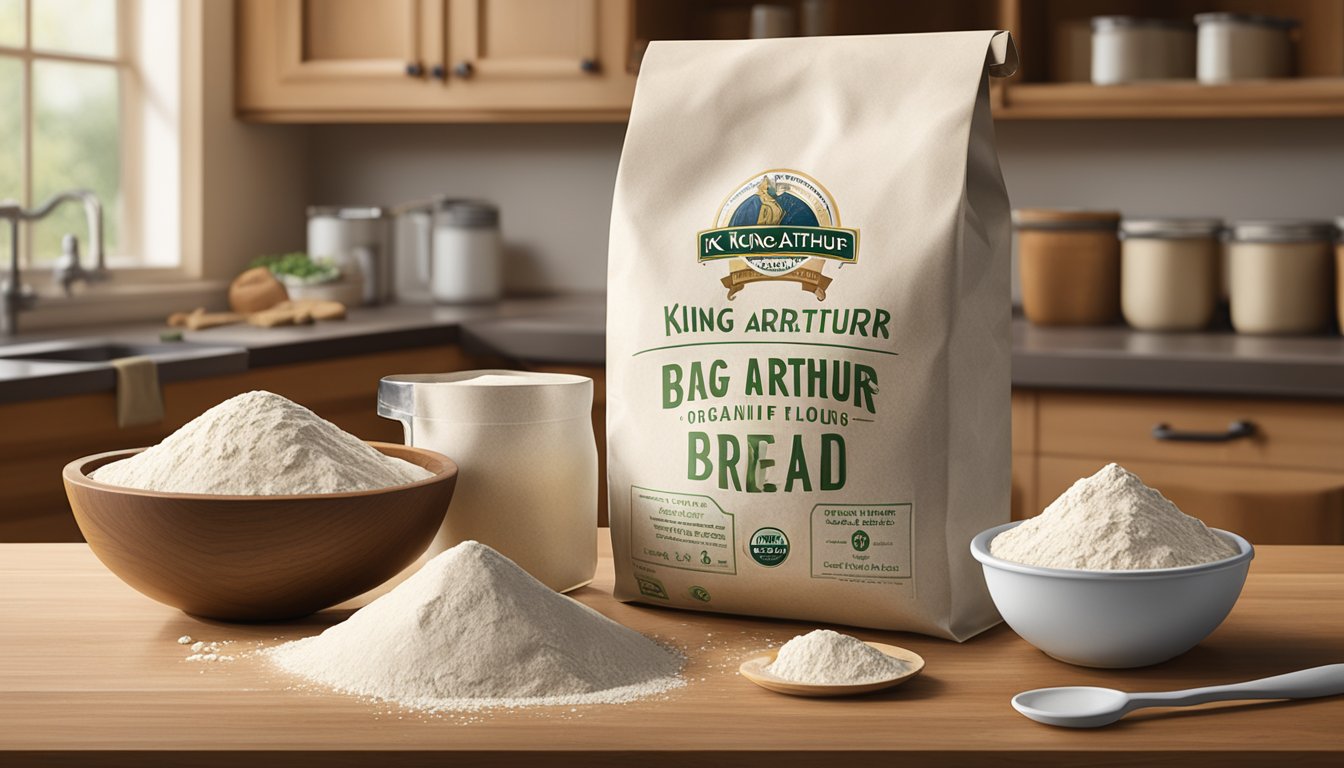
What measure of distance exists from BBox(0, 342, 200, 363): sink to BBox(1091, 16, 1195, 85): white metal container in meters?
1.68

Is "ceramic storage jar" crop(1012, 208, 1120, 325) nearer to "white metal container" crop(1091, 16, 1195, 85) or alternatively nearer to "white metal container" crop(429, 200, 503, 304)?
"white metal container" crop(1091, 16, 1195, 85)

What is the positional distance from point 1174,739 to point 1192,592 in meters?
0.11

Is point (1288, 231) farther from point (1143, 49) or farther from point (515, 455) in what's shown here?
point (515, 455)

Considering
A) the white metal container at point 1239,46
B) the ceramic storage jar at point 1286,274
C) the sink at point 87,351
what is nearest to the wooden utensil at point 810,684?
the sink at point 87,351

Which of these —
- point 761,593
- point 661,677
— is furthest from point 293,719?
point 761,593

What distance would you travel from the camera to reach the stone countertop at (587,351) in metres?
2.16

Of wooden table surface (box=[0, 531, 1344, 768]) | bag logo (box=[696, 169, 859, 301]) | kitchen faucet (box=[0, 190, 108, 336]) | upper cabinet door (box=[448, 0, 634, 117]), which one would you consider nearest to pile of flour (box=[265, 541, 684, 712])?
wooden table surface (box=[0, 531, 1344, 768])

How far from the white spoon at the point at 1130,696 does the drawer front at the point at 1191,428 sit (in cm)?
161

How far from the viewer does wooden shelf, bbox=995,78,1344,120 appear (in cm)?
259

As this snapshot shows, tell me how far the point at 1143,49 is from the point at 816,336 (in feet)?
6.83

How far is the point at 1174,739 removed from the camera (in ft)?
2.06

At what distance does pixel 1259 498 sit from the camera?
2221mm

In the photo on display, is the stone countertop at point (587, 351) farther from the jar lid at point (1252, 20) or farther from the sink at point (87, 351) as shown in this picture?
the jar lid at point (1252, 20)

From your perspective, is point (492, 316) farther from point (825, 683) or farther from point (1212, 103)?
point (825, 683)
